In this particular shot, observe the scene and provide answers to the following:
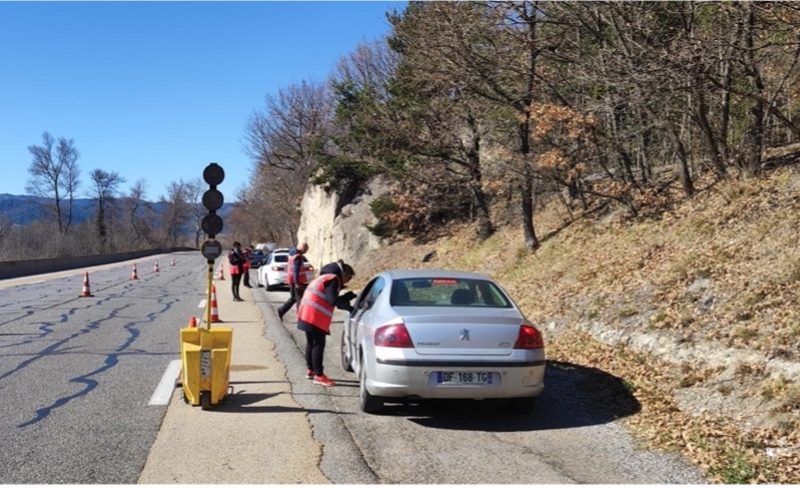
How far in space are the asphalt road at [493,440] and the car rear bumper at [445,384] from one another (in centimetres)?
31

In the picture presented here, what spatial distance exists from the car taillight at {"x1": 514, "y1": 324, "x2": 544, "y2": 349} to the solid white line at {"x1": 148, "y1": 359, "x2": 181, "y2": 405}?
367 centimetres

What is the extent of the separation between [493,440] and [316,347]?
3172 millimetres

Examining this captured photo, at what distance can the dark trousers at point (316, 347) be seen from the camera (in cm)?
907

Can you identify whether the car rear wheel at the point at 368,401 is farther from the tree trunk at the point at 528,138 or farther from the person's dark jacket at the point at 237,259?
the person's dark jacket at the point at 237,259

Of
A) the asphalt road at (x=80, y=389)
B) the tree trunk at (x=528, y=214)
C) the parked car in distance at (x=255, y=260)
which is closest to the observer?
the asphalt road at (x=80, y=389)

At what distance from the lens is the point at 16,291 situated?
85.2 feet

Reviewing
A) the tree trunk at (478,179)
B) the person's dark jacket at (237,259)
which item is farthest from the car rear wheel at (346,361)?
the person's dark jacket at (237,259)

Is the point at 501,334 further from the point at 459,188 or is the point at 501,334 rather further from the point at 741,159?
the point at 459,188

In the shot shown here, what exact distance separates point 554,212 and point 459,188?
708cm

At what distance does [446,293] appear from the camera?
796 centimetres

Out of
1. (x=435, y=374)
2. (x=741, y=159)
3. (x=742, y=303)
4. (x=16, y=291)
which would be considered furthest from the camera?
(x=16, y=291)

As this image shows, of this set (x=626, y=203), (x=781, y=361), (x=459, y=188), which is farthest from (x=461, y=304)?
(x=459, y=188)

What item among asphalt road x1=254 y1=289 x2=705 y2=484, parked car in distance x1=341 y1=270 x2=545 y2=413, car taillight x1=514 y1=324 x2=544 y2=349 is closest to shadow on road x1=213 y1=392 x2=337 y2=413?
asphalt road x1=254 y1=289 x2=705 y2=484

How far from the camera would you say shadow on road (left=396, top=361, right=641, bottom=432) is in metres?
7.19
